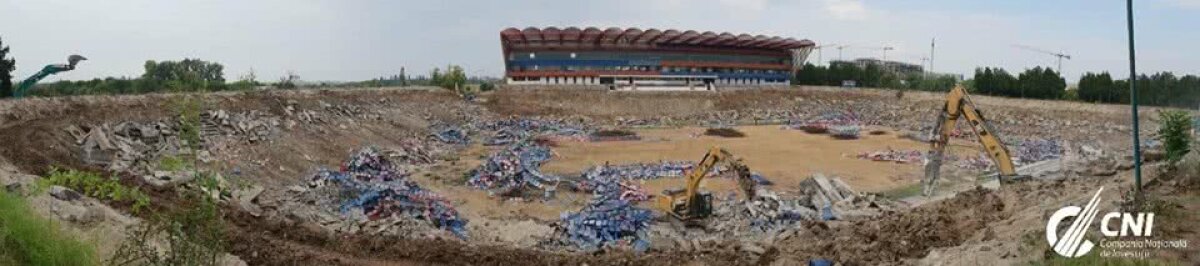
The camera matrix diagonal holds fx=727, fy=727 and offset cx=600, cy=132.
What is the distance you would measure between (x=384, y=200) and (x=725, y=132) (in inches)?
1373

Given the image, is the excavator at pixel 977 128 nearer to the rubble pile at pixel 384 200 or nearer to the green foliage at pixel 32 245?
the rubble pile at pixel 384 200

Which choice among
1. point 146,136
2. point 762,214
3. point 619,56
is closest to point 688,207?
point 762,214

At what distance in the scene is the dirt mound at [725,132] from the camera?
162ft

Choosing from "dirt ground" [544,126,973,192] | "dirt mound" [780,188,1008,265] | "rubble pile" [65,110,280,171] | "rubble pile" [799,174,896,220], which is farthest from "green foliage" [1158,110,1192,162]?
"rubble pile" [65,110,280,171]

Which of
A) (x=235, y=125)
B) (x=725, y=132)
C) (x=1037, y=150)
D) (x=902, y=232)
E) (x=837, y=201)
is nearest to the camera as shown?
(x=902, y=232)

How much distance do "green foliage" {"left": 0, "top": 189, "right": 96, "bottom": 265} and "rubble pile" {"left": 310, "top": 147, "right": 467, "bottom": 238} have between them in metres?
10.0

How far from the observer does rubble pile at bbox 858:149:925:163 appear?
3372cm

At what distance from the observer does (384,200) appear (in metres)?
19.2

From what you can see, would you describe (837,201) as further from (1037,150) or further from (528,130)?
(528,130)

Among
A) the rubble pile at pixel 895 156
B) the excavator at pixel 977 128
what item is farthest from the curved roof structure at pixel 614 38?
the excavator at pixel 977 128

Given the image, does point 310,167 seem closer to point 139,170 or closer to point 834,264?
point 139,170

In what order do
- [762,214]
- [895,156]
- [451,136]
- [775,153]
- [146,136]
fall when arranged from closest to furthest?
[762,214] → [146,136] → [895,156] → [775,153] → [451,136]

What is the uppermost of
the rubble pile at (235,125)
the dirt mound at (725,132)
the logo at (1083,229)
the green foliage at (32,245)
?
the rubble pile at (235,125)

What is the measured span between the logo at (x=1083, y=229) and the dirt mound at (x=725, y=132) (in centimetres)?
3805
